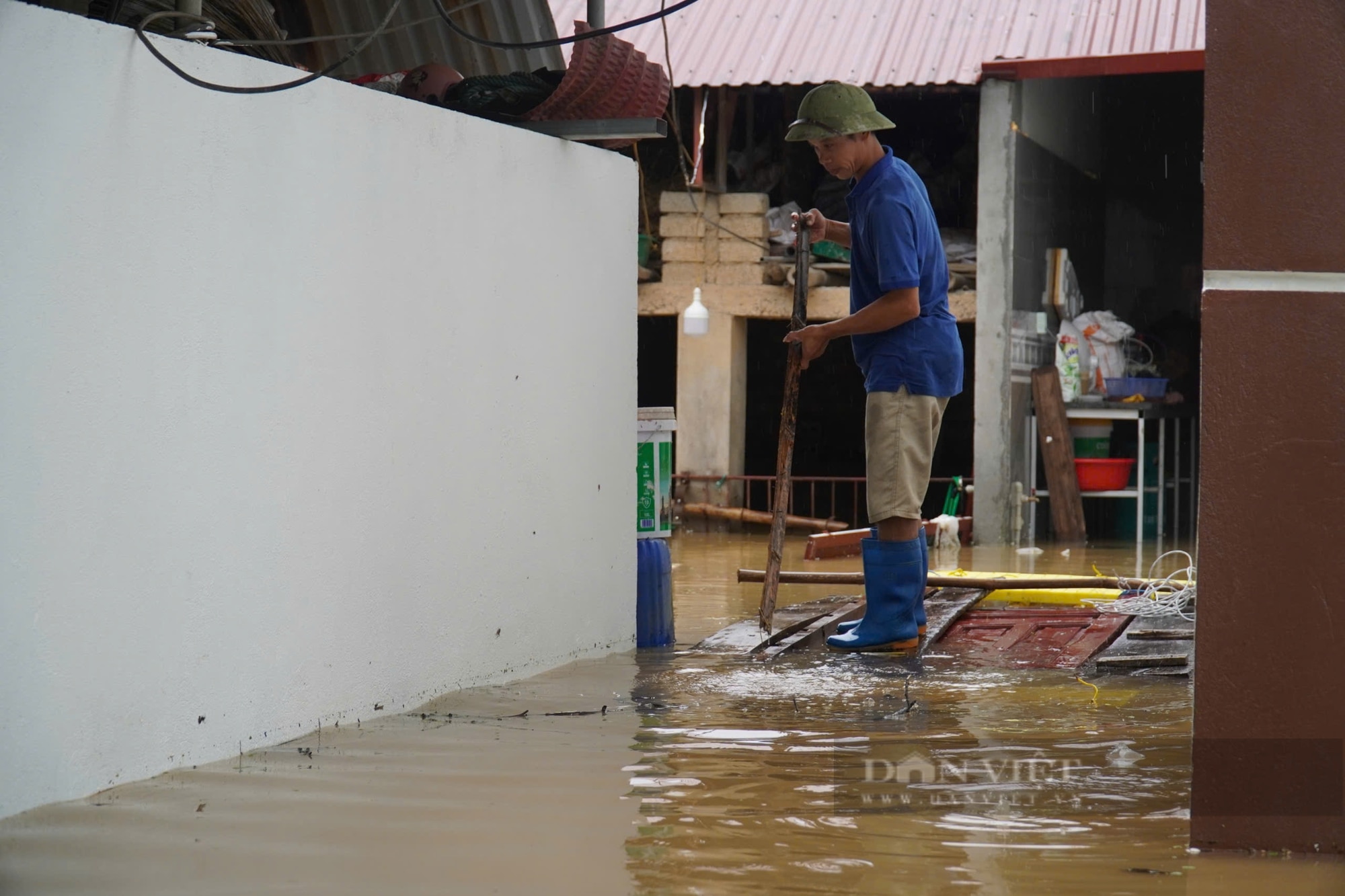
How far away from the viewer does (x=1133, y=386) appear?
40.4ft

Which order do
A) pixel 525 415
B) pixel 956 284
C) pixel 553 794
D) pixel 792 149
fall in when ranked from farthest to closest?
pixel 792 149 < pixel 956 284 < pixel 525 415 < pixel 553 794

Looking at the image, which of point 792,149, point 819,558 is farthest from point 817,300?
point 819,558

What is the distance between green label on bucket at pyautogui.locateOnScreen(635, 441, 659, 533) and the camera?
573 centimetres

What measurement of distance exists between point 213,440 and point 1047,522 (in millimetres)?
10121

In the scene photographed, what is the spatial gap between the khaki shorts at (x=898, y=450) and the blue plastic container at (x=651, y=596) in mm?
859

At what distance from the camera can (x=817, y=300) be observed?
12.6 metres

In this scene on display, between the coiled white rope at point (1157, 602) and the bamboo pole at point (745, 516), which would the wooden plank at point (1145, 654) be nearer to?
the coiled white rope at point (1157, 602)

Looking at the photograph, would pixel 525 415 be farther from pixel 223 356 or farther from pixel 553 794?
pixel 553 794

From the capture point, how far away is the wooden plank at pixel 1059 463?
39.4 feet

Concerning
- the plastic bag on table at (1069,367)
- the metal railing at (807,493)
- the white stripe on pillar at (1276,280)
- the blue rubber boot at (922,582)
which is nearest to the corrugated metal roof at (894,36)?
the plastic bag on table at (1069,367)

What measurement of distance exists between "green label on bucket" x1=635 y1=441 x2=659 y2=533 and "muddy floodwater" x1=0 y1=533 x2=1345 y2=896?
46.8 inches

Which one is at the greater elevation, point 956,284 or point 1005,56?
point 1005,56

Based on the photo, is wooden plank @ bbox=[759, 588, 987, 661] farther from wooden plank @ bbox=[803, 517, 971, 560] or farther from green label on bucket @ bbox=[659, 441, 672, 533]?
wooden plank @ bbox=[803, 517, 971, 560]

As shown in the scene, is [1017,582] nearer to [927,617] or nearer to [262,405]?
[927,617]
